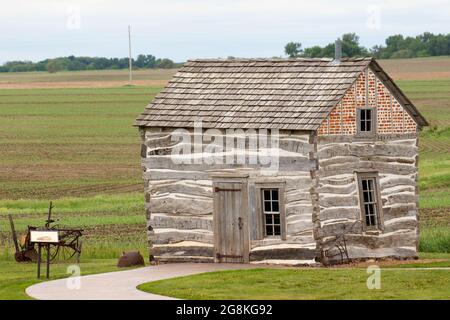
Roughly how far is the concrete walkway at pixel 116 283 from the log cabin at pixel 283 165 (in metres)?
1.01

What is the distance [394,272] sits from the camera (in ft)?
85.9

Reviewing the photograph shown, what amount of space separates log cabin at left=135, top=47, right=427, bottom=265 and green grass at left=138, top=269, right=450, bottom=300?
93.0 inches

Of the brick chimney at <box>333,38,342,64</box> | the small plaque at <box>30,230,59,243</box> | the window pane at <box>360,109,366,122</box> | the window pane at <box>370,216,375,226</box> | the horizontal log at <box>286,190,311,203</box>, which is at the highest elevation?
the brick chimney at <box>333,38,342,64</box>

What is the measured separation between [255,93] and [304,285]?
23.8 feet

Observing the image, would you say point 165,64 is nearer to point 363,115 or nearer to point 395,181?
point 395,181

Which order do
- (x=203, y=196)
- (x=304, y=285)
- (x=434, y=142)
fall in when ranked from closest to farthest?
1. (x=304, y=285)
2. (x=203, y=196)
3. (x=434, y=142)

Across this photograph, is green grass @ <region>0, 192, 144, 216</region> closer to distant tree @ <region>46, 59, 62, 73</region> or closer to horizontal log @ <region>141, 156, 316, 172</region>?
horizontal log @ <region>141, 156, 316, 172</region>

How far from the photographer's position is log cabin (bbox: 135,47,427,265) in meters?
29.0

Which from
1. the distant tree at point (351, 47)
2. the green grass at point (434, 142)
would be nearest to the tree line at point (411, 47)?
the distant tree at point (351, 47)

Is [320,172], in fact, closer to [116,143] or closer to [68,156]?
[68,156]

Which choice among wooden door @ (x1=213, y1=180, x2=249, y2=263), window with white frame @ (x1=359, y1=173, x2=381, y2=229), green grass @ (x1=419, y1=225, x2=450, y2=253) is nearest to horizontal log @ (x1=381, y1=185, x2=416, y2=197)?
window with white frame @ (x1=359, y1=173, x2=381, y2=229)

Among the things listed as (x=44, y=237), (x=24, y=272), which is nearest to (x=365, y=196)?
(x=24, y=272)

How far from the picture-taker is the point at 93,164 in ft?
195

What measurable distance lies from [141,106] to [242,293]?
236 feet
